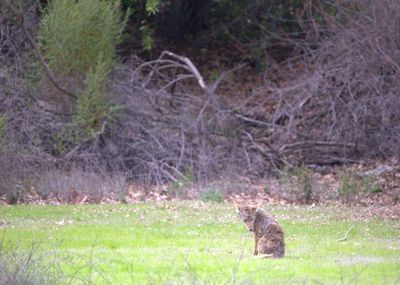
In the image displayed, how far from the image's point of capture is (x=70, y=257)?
35.5ft

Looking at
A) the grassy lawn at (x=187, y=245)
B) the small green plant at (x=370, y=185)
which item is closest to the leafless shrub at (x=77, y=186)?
the grassy lawn at (x=187, y=245)

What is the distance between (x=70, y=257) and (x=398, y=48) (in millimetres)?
14375

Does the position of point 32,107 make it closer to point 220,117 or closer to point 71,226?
point 220,117

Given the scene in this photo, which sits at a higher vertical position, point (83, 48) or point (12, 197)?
point (83, 48)

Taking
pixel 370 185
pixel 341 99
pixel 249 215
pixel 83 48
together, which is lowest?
pixel 370 185

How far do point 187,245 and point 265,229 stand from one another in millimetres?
2264

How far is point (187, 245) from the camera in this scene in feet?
41.7

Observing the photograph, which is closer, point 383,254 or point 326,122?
point 383,254

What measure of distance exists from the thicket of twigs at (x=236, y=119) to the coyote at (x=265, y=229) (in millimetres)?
11396

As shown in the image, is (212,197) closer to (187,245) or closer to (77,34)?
(77,34)

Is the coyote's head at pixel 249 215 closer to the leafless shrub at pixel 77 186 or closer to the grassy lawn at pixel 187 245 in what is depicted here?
the grassy lawn at pixel 187 245

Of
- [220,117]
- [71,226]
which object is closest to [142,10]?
[220,117]

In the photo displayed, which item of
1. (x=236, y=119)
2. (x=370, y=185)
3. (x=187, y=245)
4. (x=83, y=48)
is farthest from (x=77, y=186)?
Answer: (x=187, y=245)

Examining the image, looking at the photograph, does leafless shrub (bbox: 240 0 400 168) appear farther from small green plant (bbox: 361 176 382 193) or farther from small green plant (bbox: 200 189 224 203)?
small green plant (bbox: 200 189 224 203)
